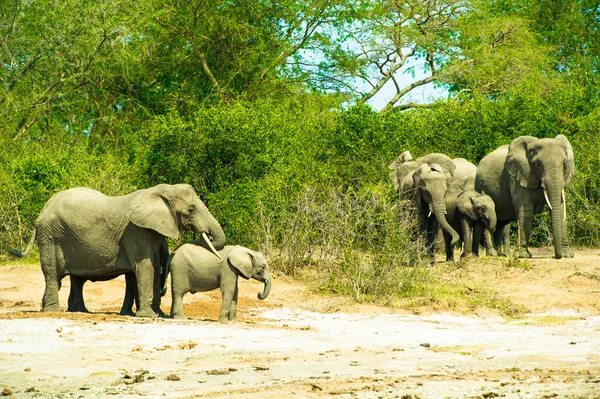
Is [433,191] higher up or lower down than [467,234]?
higher up

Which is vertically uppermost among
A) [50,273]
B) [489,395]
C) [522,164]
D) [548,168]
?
[522,164]

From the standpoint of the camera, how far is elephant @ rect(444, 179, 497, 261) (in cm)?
1803

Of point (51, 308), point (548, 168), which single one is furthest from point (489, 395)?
point (548, 168)

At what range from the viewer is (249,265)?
12148 mm

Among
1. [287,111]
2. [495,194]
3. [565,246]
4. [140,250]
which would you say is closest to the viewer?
[140,250]

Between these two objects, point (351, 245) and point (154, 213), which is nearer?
point (154, 213)

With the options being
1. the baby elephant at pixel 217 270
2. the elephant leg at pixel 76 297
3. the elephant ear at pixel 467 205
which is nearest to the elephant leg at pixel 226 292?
the baby elephant at pixel 217 270

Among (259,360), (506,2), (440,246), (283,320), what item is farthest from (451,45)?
(259,360)

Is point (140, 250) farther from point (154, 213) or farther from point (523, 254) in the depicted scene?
point (523, 254)

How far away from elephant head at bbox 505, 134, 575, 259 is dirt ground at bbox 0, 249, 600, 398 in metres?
1.99

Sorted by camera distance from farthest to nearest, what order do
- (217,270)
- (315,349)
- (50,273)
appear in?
(50,273) → (217,270) → (315,349)

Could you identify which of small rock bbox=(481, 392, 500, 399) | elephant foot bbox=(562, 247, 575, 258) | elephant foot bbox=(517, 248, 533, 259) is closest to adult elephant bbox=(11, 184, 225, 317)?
small rock bbox=(481, 392, 500, 399)

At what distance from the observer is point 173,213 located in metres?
12.6

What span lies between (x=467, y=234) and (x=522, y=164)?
154 centimetres
